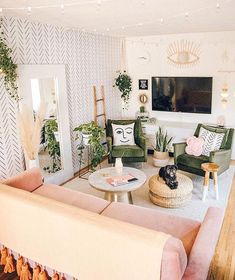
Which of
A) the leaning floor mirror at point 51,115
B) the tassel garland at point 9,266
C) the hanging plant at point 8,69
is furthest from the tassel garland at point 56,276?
the hanging plant at point 8,69

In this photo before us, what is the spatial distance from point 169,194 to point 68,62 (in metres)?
2.74

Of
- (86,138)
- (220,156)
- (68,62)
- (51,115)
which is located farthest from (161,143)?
(68,62)

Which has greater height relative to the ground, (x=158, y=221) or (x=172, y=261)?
(x=172, y=261)

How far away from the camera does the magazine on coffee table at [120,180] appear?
357 centimetres

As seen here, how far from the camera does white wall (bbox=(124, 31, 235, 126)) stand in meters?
5.37

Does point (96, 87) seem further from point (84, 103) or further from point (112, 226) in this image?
point (112, 226)

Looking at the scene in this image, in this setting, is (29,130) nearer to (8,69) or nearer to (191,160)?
(8,69)

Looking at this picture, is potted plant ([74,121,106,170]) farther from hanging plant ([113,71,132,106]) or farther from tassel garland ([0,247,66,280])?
tassel garland ([0,247,66,280])

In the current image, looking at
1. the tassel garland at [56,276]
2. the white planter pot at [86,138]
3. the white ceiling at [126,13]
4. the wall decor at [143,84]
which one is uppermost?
the white ceiling at [126,13]

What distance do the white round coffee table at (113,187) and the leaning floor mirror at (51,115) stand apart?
1022 millimetres

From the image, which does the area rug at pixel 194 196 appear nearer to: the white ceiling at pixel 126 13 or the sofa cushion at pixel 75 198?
the sofa cushion at pixel 75 198

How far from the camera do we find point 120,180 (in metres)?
3.65

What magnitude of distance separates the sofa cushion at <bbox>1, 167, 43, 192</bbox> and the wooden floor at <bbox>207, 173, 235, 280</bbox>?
82.2 inches

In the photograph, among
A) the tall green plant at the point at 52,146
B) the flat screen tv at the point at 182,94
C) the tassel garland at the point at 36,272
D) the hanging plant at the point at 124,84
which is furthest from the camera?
the hanging plant at the point at 124,84
